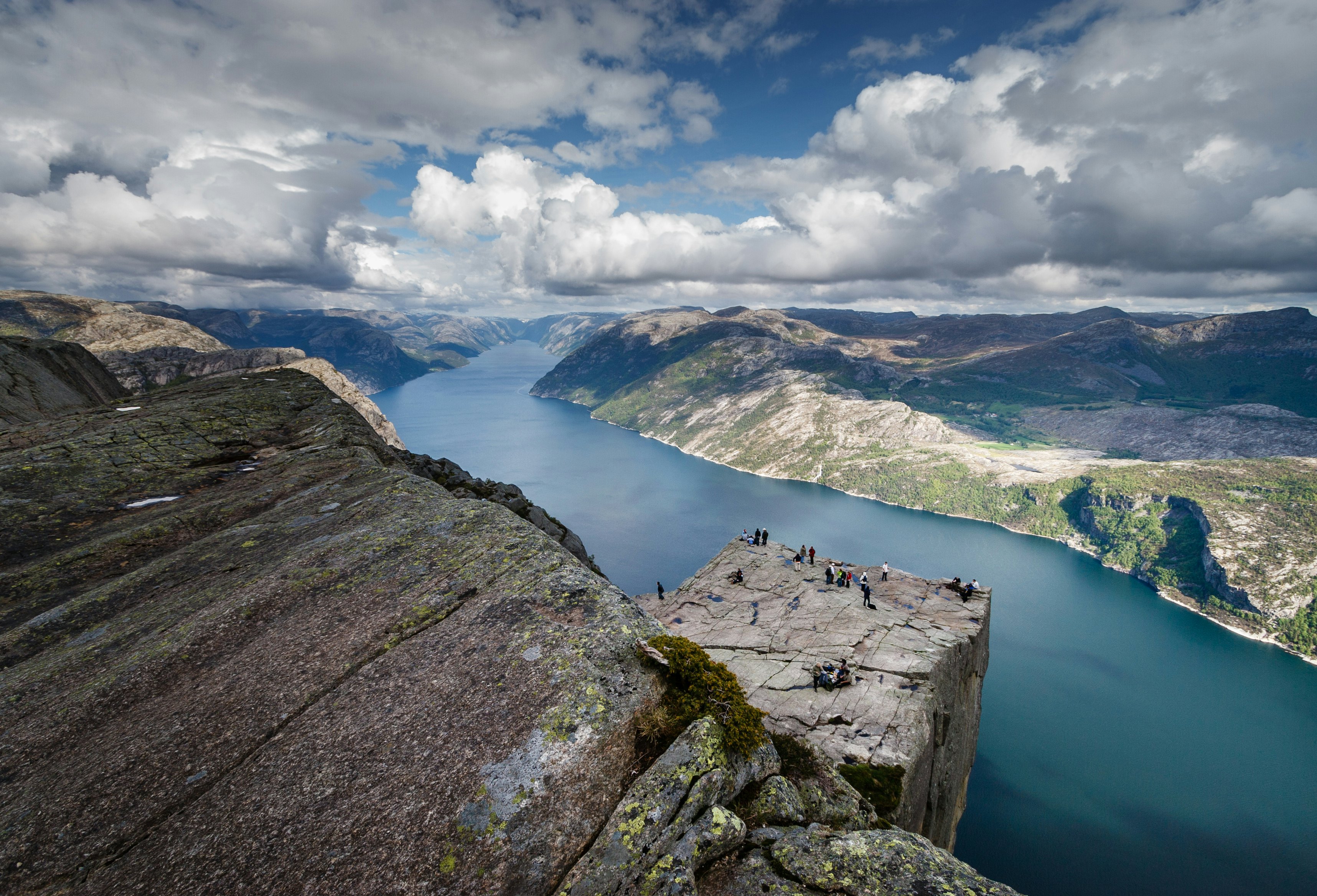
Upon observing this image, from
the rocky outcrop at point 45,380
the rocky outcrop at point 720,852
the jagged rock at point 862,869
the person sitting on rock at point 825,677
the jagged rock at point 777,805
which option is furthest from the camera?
the rocky outcrop at point 45,380

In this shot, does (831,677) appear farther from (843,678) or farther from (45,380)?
(45,380)

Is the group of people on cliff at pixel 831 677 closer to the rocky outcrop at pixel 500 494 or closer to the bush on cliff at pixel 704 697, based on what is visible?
the rocky outcrop at pixel 500 494

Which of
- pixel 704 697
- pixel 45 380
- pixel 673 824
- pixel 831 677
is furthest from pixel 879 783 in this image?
pixel 45 380

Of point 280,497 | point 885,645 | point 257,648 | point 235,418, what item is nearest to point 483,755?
point 257,648

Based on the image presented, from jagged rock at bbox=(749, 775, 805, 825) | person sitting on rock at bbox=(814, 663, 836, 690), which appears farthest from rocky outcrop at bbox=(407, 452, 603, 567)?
jagged rock at bbox=(749, 775, 805, 825)

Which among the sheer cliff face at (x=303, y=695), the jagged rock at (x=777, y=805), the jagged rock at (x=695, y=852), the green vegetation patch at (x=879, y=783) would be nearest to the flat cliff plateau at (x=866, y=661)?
the green vegetation patch at (x=879, y=783)

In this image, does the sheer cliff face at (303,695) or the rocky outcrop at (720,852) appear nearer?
the sheer cliff face at (303,695)
